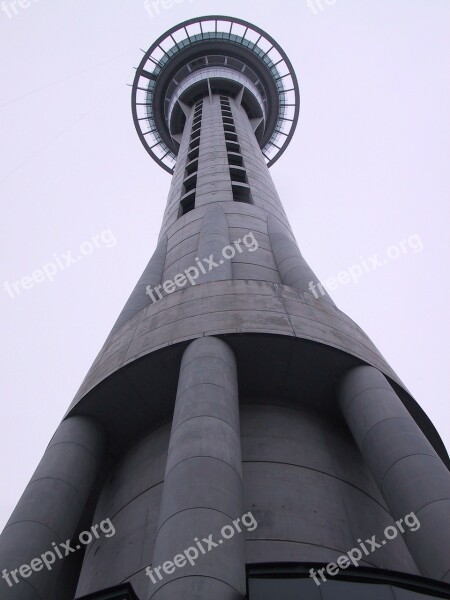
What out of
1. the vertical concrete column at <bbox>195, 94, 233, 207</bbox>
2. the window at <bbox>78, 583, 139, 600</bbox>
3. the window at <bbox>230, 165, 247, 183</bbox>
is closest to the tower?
the window at <bbox>78, 583, 139, 600</bbox>

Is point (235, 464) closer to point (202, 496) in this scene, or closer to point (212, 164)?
point (202, 496)

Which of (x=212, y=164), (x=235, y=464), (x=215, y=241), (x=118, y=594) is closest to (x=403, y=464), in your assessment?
(x=235, y=464)

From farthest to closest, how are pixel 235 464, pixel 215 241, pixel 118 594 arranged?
pixel 215 241, pixel 235 464, pixel 118 594

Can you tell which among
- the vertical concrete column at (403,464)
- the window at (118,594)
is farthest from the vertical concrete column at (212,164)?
the window at (118,594)

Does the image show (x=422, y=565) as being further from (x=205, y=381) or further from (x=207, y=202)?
(x=207, y=202)

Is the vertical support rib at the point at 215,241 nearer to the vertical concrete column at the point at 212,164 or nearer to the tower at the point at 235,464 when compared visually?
the tower at the point at 235,464

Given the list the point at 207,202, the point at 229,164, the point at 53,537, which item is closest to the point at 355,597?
the point at 53,537
